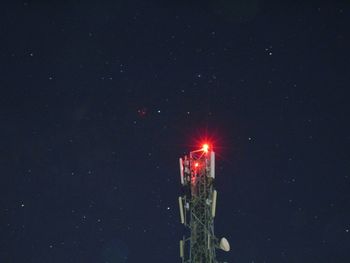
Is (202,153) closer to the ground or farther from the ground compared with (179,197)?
farther from the ground

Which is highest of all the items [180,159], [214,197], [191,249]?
[180,159]

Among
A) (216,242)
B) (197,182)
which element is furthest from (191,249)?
(197,182)

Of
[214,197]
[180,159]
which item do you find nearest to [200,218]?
[214,197]

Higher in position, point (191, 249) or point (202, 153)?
point (202, 153)

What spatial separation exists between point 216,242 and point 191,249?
1.35m

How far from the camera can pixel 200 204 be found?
29.3 metres

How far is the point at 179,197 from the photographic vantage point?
29.6 m

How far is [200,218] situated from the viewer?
2902 cm

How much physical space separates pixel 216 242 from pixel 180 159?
4620 millimetres

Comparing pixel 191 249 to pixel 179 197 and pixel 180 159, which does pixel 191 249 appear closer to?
pixel 179 197

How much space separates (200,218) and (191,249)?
1.60 meters

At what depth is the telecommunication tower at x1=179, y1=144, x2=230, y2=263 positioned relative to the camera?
94.1ft

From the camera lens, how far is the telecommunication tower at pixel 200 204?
2867 centimetres

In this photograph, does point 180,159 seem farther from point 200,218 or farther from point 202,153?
point 200,218
